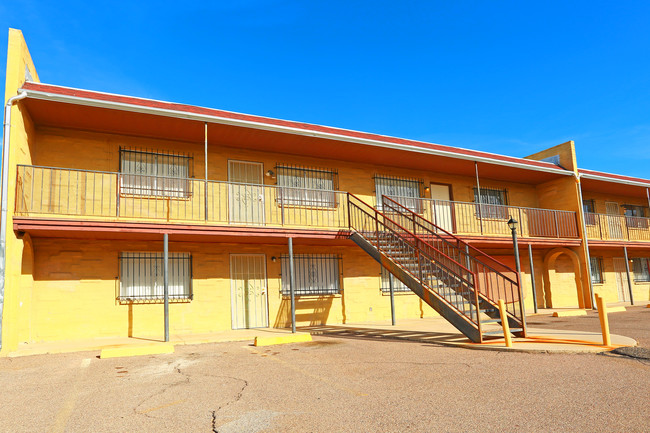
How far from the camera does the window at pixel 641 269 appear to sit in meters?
21.8

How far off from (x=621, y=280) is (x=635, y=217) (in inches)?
118

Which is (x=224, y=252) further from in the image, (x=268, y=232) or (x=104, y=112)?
(x=104, y=112)

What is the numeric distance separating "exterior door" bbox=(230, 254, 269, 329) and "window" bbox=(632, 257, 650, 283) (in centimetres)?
1802

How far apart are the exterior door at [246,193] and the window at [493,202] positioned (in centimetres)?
806

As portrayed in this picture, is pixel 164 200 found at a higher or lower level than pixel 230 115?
lower

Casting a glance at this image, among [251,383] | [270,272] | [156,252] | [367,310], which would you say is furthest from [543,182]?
[251,383]

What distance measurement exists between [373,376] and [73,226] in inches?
277

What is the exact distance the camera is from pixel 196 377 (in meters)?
6.59

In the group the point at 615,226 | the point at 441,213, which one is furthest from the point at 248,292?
the point at 615,226

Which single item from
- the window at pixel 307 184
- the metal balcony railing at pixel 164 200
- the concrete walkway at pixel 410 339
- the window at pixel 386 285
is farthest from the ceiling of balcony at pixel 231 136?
the concrete walkway at pixel 410 339

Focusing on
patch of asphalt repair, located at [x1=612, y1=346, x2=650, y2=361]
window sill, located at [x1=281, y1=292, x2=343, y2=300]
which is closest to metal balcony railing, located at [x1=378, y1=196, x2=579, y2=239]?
window sill, located at [x1=281, y1=292, x2=343, y2=300]

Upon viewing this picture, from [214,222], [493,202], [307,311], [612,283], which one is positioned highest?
[493,202]

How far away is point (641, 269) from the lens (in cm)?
2206

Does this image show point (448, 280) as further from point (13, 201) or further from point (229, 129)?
point (13, 201)
